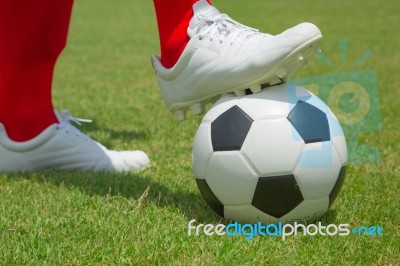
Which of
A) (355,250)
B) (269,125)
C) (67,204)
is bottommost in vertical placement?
(67,204)

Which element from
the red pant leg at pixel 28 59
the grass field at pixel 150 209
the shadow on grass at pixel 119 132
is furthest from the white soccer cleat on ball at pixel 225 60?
the shadow on grass at pixel 119 132

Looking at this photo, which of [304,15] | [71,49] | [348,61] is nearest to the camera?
[348,61]

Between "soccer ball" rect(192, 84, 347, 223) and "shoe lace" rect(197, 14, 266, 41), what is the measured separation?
0.80ft

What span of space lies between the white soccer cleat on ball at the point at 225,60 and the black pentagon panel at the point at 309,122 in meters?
0.14

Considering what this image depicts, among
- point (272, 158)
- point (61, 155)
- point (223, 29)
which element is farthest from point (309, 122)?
point (61, 155)

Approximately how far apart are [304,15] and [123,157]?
10626 millimetres

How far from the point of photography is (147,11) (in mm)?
14500

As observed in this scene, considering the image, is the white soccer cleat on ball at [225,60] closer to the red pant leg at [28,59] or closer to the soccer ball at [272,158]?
the soccer ball at [272,158]

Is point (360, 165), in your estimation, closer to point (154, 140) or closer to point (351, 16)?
point (154, 140)

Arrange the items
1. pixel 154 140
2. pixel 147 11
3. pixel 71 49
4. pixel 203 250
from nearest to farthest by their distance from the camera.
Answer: pixel 203 250
pixel 154 140
pixel 71 49
pixel 147 11

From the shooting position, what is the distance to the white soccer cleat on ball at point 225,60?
2004 mm

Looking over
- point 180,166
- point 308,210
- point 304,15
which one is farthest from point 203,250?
point 304,15

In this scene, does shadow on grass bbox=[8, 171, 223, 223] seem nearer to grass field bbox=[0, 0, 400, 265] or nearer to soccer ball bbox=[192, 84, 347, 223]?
grass field bbox=[0, 0, 400, 265]

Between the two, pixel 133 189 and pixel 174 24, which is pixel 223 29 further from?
pixel 133 189
